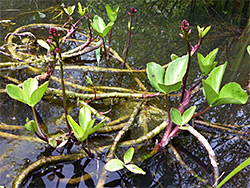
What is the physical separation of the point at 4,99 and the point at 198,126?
100 centimetres

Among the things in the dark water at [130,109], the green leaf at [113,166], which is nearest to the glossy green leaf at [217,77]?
the dark water at [130,109]

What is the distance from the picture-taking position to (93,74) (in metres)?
1.45

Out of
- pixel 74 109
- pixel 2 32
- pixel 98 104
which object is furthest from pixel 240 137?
pixel 2 32

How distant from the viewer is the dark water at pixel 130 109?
0.85 metres

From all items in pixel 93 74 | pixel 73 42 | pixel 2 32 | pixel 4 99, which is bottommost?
pixel 4 99

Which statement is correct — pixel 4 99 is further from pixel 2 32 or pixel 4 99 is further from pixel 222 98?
pixel 222 98

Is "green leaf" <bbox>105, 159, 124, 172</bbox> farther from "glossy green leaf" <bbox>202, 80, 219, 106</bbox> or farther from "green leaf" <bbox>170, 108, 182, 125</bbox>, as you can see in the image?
"glossy green leaf" <bbox>202, 80, 219, 106</bbox>

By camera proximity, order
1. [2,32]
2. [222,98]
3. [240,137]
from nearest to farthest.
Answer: [222,98], [240,137], [2,32]

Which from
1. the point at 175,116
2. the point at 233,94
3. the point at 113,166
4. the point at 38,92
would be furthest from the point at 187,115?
the point at 38,92

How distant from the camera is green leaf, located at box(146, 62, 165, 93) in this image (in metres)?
0.89

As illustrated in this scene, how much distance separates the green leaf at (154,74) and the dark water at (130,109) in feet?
0.96

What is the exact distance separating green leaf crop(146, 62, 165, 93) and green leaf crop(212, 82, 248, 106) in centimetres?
23

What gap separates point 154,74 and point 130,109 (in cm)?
36

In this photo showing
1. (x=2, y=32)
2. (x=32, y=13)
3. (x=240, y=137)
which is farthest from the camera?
(x=32, y=13)
